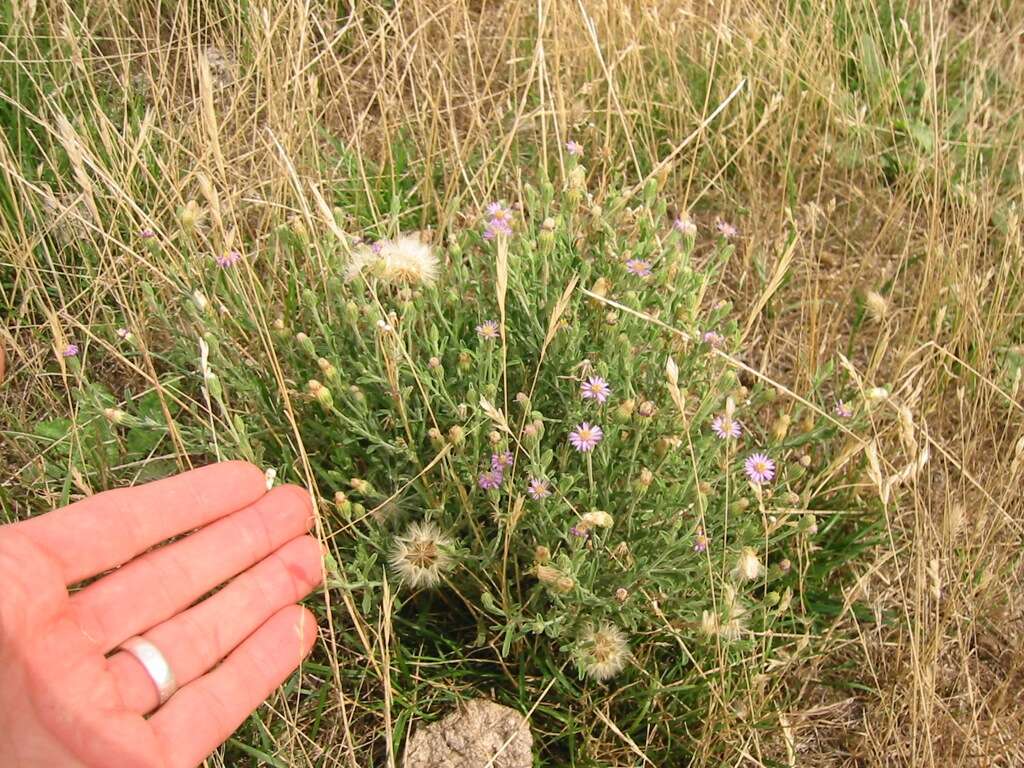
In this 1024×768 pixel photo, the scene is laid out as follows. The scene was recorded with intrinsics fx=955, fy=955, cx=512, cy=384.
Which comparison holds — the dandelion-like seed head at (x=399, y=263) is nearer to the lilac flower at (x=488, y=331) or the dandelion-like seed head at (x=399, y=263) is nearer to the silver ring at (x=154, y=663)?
the lilac flower at (x=488, y=331)

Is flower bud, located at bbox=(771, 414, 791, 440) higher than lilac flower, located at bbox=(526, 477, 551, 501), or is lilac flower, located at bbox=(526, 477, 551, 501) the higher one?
lilac flower, located at bbox=(526, 477, 551, 501)

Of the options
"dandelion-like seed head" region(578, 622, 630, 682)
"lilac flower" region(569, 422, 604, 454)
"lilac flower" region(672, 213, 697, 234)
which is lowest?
"dandelion-like seed head" region(578, 622, 630, 682)

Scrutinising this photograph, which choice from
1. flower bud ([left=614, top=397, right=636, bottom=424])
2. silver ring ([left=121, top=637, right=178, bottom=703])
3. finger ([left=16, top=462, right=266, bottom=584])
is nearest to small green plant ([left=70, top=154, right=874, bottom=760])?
flower bud ([left=614, top=397, right=636, bottom=424])

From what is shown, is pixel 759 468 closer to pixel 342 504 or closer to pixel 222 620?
pixel 342 504

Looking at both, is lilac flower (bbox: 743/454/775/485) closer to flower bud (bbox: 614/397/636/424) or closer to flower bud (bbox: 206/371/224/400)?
flower bud (bbox: 614/397/636/424)

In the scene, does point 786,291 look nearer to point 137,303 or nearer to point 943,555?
point 943,555

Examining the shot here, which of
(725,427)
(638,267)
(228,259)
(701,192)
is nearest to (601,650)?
(725,427)

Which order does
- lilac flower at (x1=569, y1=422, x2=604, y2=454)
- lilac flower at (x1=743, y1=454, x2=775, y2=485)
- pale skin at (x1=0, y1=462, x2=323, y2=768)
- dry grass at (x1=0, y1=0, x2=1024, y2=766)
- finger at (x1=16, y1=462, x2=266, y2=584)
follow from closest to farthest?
pale skin at (x1=0, y1=462, x2=323, y2=768) → finger at (x1=16, y1=462, x2=266, y2=584) → lilac flower at (x1=569, y1=422, x2=604, y2=454) → lilac flower at (x1=743, y1=454, x2=775, y2=485) → dry grass at (x1=0, y1=0, x2=1024, y2=766)
